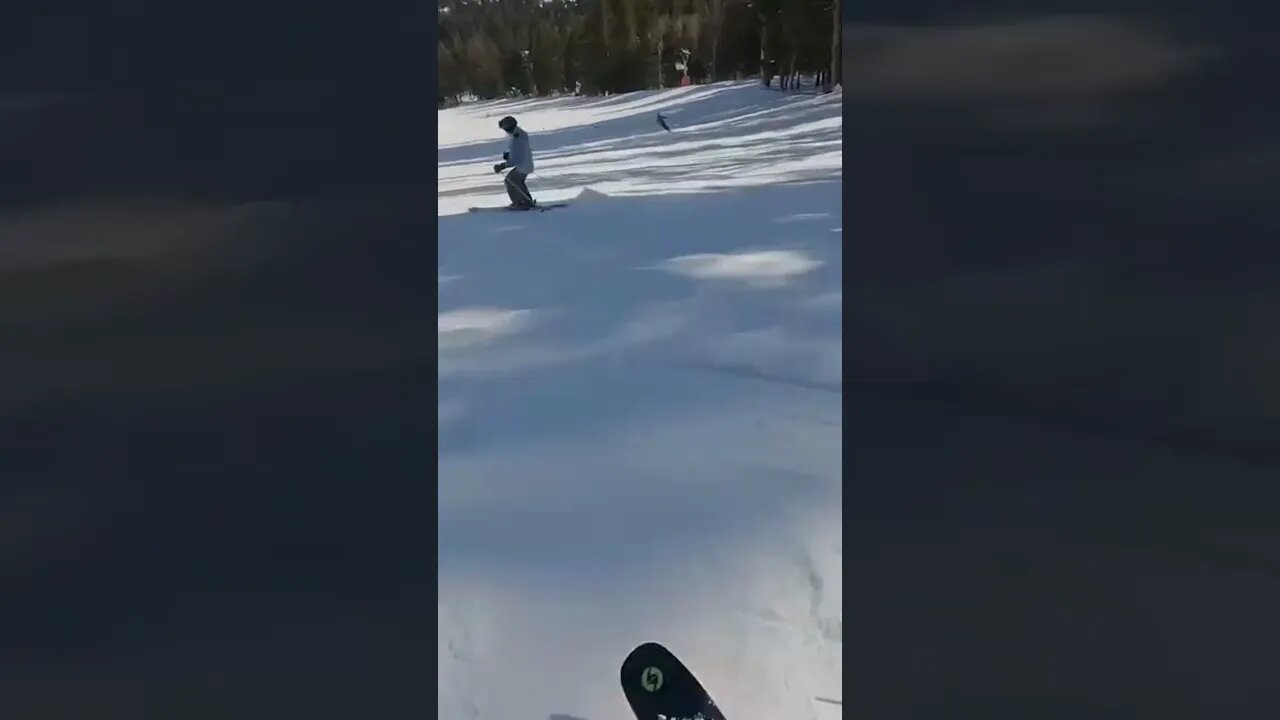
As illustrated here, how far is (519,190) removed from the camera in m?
5.85

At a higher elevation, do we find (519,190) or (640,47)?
(640,47)

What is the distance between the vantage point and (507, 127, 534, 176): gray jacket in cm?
553

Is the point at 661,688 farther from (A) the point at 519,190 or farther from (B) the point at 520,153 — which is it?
(A) the point at 519,190

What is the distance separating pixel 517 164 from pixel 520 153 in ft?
0.26

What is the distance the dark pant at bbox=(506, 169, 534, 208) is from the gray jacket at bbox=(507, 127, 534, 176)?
46 millimetres
